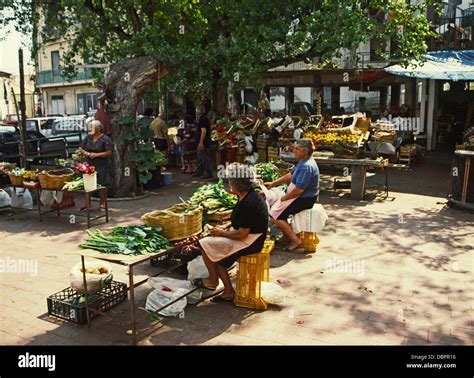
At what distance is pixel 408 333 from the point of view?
15.4 feet

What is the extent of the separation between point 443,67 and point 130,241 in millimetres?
12747

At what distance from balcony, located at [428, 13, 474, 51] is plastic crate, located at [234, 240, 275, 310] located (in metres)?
14.6

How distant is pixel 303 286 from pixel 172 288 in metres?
1.71

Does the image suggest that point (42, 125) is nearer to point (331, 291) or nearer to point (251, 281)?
point (251, 281)

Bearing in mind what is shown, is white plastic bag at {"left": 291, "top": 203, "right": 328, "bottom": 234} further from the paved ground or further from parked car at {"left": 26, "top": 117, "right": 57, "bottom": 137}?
parked car at {"left": 26, "top": 117, "right": 57, "bottom": 137}

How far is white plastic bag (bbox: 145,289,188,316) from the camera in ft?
16.8

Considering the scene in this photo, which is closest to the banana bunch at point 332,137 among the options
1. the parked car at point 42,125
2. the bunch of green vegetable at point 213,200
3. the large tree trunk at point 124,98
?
the large tree trunk at point 124,98

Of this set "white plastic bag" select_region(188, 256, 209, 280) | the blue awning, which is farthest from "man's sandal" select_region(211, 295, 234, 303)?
the blue awning

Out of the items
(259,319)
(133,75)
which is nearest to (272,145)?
(133,75)

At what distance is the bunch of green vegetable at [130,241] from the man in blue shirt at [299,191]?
232cm

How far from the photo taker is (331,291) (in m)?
5.78

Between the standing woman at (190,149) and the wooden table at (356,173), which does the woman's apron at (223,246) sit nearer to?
the wooden table at (356,173)

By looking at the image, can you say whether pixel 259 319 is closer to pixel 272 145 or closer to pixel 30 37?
pixel 272 145

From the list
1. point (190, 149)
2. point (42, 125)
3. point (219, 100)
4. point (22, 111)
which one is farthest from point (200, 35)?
point (42, 125)
